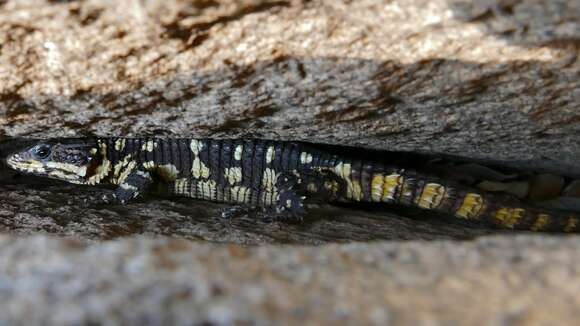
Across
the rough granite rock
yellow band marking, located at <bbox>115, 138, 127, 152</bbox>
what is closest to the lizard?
yellow band marking, located at <bbox>115, 138, 127, 152</bbox>

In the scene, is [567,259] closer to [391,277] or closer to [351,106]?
[391,277]

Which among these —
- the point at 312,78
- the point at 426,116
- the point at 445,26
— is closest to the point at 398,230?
the point at 426,116

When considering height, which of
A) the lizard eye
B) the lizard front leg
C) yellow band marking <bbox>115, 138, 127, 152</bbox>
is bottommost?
the lizard front leg

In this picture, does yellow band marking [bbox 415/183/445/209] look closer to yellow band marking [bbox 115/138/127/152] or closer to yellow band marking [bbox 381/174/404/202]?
yellow band marking [bbox 381/174/404/202]

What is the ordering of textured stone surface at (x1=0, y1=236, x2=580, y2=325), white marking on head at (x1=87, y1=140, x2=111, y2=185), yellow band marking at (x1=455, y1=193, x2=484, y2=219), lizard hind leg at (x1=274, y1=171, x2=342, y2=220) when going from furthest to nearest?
white marking on head at (x1=87, y1=140, x2=111, y2=185), lizard hind leg at (x1=274, y1=171, x2=342, y2=220), yellow band marking at (x1=455, y1=193, x2=484, y2=219), textured stone surface at (x1=0, y1=236, x2=580, y2=325)

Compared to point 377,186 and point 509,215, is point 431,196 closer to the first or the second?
point 377,186

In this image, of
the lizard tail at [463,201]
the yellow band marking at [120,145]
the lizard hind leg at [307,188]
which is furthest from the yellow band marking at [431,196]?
the yellow band marking at [120,145]

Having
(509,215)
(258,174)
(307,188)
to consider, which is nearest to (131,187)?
(258,174)

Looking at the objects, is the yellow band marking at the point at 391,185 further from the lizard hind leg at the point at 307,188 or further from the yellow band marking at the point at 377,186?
the lizard hind leg at the point at 307,188
